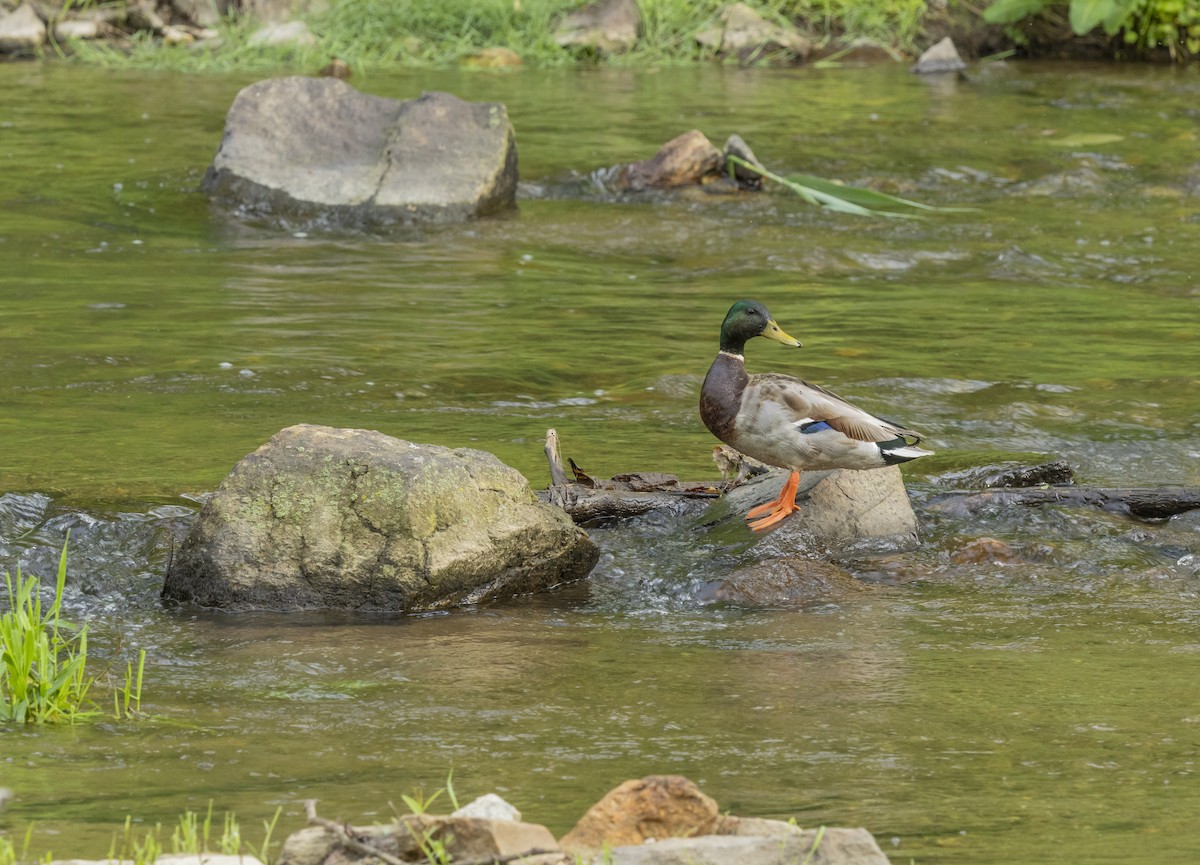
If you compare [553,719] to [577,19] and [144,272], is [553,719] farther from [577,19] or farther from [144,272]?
[577,19]

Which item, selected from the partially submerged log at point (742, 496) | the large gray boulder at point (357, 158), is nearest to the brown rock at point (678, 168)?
the large gray boulder at point (357, 158)

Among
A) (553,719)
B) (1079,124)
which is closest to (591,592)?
(553,719)

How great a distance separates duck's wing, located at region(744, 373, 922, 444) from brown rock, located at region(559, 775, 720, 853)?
288cm

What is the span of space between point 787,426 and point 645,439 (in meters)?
1.87

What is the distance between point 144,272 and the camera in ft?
36.3

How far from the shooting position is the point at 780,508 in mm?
6398

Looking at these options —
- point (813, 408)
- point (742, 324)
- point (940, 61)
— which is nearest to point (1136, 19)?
point (940, 61)

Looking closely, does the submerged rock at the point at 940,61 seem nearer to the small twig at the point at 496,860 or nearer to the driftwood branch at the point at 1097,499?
the driftwood branch at the point at 1097,499

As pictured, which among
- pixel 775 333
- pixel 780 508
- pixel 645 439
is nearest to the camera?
pixel 780 508

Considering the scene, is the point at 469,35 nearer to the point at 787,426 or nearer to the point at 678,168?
the point at 678,168

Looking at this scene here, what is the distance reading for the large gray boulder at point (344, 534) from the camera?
5.77 metres

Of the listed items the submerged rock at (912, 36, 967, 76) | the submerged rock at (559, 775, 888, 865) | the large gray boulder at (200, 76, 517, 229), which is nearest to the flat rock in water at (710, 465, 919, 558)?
the submerged rock at (559, 775, 888, 865)

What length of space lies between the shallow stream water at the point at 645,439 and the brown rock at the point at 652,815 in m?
0.45

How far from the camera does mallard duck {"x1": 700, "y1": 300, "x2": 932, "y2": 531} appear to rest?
6.13 meters
